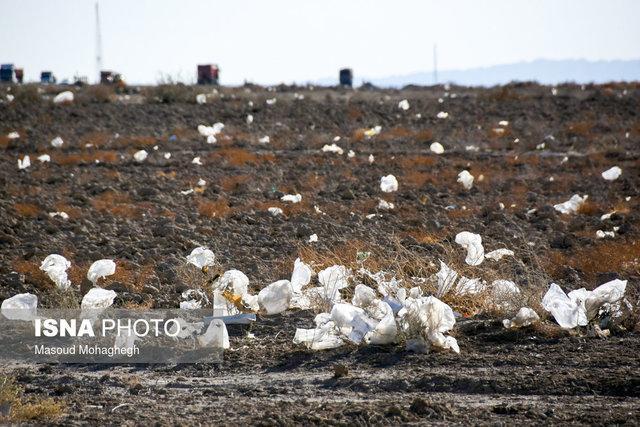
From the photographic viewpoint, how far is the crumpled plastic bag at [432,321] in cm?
600

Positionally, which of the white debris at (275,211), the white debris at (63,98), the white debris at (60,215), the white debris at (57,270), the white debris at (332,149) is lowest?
the white debris at (57,270)

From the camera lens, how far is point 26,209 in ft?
40.2

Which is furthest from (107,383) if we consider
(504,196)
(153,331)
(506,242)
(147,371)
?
(504,196)

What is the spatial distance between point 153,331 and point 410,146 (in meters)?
15.3

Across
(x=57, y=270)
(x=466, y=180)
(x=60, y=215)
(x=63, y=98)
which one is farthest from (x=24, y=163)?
(x=57, y=270)

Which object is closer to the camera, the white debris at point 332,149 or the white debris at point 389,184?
the white debris at point 389,184

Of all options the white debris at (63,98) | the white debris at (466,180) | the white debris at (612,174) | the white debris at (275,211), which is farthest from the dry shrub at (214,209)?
the white debris at (63,98)

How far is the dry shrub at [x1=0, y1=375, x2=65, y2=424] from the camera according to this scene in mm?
4680

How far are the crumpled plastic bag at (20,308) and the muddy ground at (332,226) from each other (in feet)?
0.84

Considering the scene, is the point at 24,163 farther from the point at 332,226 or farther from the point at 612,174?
the point at 612,174

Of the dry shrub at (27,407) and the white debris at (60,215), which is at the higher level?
the white debris at (60,215)

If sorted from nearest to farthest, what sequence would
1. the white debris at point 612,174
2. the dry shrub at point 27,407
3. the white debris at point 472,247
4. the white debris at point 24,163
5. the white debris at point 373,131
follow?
the dry shrub at point 27,407
the white debris at point 472,247
the white debris at point 612,174
the white debris at point 24,163
the white debris at point 373,131

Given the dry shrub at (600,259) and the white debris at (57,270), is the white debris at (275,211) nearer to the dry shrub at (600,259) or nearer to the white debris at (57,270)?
the dry shrub at (600,259)

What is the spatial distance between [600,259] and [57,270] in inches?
197
